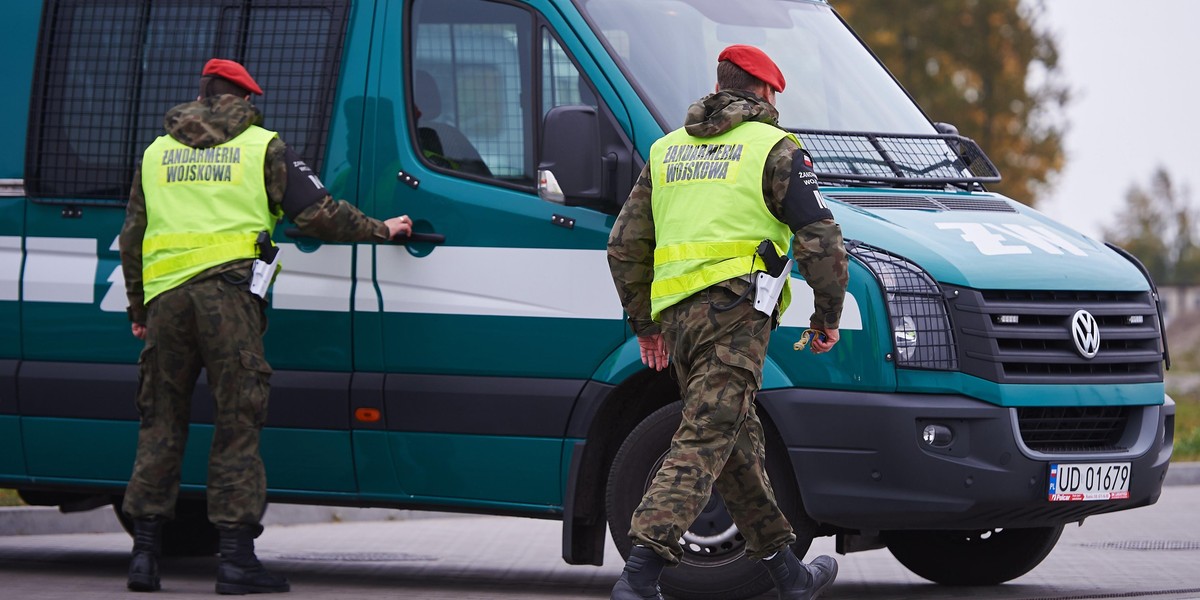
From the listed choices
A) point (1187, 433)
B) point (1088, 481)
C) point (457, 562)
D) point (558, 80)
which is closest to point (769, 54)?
point (558, 80)

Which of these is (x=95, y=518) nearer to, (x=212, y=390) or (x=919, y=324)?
(x=212, y=390)

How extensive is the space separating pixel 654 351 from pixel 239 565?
1.84 meters

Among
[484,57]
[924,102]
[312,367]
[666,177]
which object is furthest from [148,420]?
[924,102]

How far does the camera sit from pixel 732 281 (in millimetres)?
5805

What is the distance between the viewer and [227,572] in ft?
22.7

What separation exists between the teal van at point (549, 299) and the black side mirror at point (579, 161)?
0.01 meters

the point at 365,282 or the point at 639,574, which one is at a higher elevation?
the point at 365,282

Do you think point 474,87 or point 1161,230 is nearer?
point 474,87

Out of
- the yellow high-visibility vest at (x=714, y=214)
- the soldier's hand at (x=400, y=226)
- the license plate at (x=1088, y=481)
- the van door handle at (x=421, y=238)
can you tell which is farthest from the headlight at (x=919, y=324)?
the soldier's hand at (x=400, y=226)

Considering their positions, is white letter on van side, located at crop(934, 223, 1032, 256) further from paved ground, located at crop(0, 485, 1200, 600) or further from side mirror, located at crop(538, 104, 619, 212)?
paved ground, located at crop(0, 485, 1200, 600)

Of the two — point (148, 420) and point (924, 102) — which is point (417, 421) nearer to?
point (148, 420)

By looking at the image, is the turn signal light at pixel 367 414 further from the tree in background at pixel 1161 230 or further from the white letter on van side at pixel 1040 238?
the tree in background at pixel 1161 230

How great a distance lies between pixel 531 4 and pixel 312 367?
157 centimetres

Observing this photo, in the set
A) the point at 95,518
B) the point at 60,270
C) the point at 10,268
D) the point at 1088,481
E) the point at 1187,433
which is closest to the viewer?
the point at 1088,481
